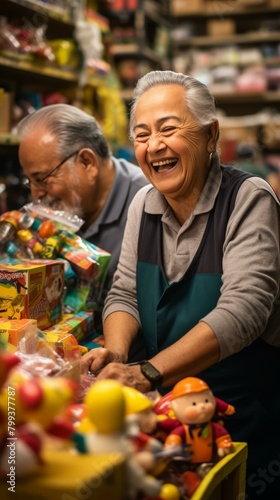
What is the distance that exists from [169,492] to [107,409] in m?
0.29

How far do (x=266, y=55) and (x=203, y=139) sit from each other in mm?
5949

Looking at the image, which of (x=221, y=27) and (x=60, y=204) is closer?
(x=60, y=204)

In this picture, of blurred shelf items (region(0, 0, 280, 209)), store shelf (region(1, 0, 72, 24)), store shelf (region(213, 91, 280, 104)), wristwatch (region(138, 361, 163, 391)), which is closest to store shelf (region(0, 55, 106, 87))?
blurred shelf items (region(0, 0, 280, 209))

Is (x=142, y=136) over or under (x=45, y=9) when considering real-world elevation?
under

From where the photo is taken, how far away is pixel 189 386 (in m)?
1.32

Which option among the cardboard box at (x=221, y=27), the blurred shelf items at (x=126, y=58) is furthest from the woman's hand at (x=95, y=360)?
the cardboard box at (x=221, y=27)

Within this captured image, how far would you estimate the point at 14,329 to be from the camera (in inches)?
67.1

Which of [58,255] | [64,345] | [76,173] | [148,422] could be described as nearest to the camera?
[148,422]

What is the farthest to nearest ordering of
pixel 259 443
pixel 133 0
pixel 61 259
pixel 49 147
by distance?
pixel 133 0, pixel 49 147, pixel 61 259, pixel 259 443

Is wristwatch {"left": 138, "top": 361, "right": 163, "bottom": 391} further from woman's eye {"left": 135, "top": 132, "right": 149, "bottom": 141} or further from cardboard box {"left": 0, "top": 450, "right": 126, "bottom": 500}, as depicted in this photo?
woman's eye {"left": 135, "top": 132, "right": 149, "bottom": 141}

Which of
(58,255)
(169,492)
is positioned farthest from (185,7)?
(169,492)

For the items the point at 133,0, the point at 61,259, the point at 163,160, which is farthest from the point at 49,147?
the point at 133,0

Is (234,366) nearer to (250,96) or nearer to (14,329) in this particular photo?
(14,329)

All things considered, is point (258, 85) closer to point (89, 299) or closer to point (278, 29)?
point (278, 29)
